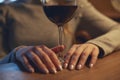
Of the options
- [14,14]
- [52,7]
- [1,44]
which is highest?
[52,7]

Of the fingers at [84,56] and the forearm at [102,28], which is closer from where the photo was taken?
the fingers at [84,56]

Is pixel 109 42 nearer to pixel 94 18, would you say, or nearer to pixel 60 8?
pixel 60 8

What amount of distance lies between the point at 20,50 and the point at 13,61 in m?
0.05

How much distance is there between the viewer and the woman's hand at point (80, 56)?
0.74 m

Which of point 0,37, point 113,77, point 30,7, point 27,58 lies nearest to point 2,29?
point 0,37

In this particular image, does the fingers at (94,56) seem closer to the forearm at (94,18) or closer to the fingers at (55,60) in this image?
the fingers at (55,60)

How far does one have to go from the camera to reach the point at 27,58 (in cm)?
76

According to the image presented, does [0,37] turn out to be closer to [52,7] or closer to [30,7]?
[30,7]

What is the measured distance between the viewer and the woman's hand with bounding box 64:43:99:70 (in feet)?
2.43

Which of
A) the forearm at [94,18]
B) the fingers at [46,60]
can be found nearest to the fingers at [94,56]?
the fingers at [46,60]

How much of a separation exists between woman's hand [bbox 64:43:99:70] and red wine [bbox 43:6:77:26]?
0.34ft

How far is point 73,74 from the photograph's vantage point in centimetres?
68

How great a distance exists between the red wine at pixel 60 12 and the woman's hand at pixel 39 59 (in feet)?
0.28

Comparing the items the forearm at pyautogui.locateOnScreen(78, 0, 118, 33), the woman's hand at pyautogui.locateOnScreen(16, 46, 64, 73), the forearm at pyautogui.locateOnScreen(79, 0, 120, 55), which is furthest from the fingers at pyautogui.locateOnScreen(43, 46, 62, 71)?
the forearm at pyautogui.locateOnScreen(78, 0, 118, 33)
